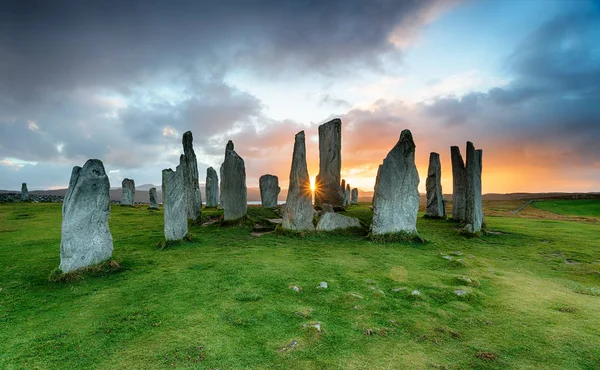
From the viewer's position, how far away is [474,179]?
631 inches

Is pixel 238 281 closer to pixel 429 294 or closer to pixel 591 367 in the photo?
pixel 429 294

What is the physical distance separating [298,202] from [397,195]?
4.77 meters

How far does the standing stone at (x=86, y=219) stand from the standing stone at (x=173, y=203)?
3147 millimetres

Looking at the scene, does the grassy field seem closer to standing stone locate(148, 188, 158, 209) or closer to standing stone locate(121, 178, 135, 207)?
standing stone locate(148, 188, 158, 209)

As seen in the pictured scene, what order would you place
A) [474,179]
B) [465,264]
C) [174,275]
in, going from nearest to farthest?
[174,275]
[465,264]
[474,179]

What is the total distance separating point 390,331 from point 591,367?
9.62 ft

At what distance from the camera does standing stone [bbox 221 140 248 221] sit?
1875 cm

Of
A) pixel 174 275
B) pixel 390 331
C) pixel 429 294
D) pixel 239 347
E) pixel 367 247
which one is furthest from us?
pixel 367 247

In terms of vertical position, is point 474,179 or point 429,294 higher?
point 474,179

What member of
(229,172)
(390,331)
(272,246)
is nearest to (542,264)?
(390,331)

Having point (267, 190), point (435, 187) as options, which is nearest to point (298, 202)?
point (435, 187)

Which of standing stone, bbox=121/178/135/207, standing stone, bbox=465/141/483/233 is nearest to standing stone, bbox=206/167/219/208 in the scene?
standing stone, bbox=121/178/135/207

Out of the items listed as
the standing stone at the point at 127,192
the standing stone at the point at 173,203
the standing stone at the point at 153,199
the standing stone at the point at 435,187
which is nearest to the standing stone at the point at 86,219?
the standing stone at the point at 173,203

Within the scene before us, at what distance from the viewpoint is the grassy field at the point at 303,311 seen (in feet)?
16.6
